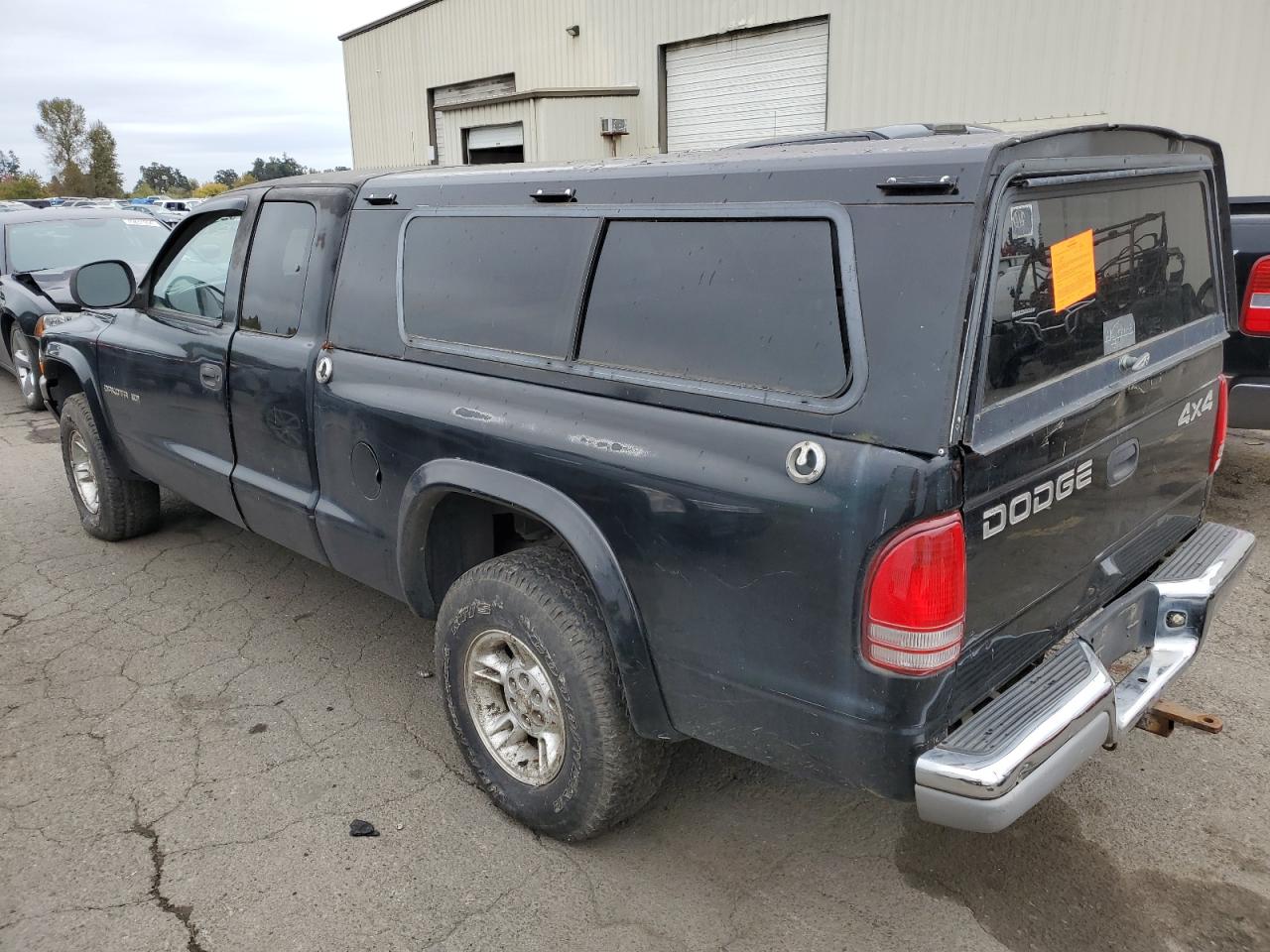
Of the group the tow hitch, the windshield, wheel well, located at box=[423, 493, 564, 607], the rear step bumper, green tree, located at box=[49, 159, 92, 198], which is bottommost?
the tow hitch

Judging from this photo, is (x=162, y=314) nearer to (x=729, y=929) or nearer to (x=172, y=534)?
(x=172, y=534)

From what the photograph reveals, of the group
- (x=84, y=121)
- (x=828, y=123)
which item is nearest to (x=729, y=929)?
(x=828, y=123)

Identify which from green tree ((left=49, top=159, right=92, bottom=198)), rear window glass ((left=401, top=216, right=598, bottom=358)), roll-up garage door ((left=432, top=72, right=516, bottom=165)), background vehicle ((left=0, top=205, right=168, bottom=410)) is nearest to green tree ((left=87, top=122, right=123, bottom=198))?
green tree ((left=49, top=159, right=92, bottom=198))

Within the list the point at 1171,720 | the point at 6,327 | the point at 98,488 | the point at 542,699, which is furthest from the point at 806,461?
the point at 6,327

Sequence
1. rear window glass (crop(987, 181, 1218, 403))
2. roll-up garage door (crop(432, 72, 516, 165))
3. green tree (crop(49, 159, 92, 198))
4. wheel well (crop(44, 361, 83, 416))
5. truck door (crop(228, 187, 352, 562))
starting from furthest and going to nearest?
green tree (crop(49, 159, 92, 198))
roll-up garage door (crop(432, 72, 516, 165))
wheel well (crop(44, 361, 83, 416))
truck door (crop(228, 187, 352, 562))
rear window glass (crop(987, 181, 1218, 403))

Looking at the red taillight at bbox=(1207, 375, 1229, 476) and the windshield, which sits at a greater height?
the windshield

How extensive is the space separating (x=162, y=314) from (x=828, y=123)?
9.24 meters

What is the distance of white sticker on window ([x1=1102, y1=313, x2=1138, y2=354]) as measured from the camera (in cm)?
241

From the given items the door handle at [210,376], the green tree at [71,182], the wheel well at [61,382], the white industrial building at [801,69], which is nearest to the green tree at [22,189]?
the green tree at [71,182]

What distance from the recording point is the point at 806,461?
2.00 m

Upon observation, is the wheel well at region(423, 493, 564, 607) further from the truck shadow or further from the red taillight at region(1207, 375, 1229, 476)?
the red taillight at region(1207, 375, 1229, 476)

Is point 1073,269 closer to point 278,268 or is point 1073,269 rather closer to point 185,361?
point 278,268

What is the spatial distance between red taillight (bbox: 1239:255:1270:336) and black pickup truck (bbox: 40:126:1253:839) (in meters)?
1.90

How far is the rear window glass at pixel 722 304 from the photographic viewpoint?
2.06 meters
